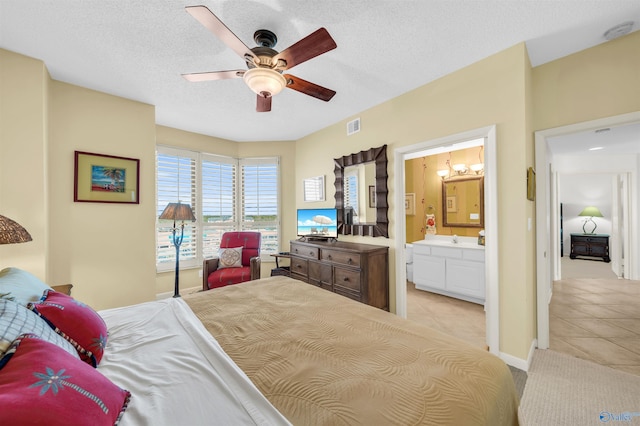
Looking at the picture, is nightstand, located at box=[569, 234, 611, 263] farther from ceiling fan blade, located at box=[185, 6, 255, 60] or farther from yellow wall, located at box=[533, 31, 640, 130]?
ceiling fan blade, located at box=[185, 6, 255, 60]

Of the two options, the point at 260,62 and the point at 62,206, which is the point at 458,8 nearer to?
the point at 260,62

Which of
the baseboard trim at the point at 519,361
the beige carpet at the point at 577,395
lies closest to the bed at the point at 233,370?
the beige carpet at the point at 577,395

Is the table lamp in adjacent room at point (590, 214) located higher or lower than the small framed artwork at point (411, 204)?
lower

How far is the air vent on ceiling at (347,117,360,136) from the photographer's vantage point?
3.60 metres

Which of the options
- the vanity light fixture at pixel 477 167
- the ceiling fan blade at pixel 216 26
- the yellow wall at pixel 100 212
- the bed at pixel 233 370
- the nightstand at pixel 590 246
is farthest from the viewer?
the nightstand at pixel 590 246

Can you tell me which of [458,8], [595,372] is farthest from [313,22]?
[595,372]

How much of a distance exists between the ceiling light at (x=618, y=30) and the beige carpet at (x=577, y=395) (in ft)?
9.04

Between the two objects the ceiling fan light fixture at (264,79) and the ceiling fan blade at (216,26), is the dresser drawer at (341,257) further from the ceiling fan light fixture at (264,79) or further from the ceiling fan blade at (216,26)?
the ceiling fan blade at (216,26)

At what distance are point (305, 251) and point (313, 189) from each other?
1.23 metres

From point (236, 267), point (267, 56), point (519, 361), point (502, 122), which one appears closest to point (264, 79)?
point (267, 56)

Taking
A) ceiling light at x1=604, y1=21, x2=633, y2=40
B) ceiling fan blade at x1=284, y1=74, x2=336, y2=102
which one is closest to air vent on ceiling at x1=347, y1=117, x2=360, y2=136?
ceiling fan blade at x1=284, y1=74, x2=336, y2=102

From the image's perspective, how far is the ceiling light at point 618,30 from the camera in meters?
1.94

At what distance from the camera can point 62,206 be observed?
9.08ft

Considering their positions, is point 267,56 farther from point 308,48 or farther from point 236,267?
point 236,267
